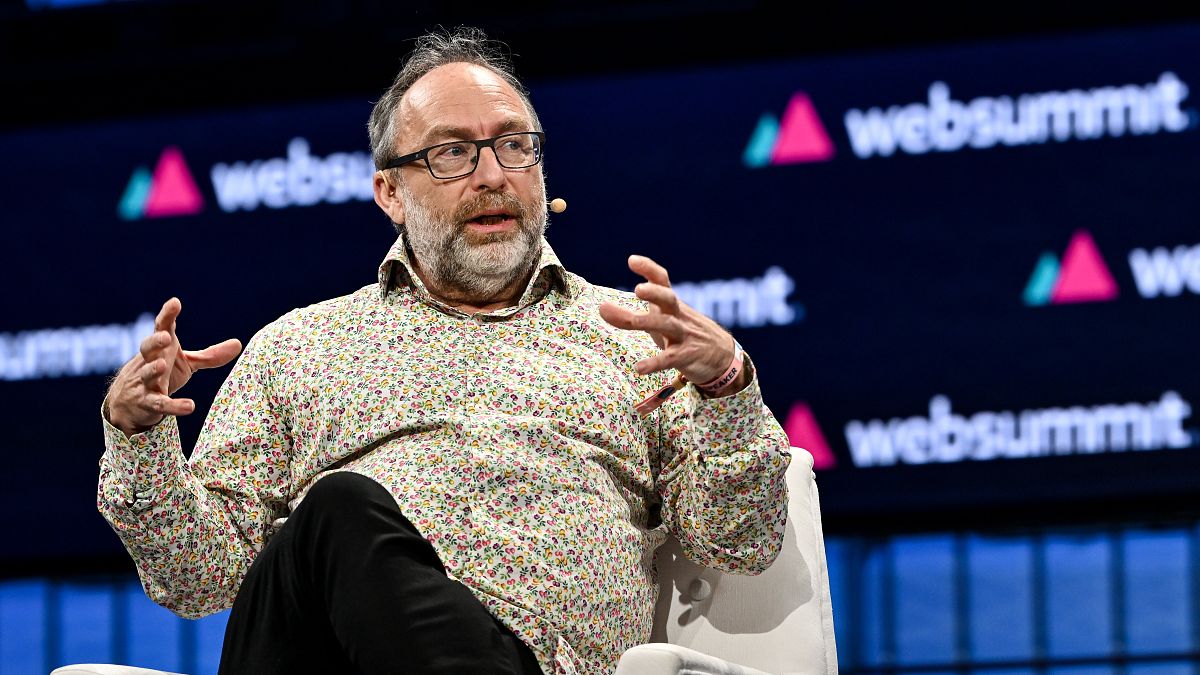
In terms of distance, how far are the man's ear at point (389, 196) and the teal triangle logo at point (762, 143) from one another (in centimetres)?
188

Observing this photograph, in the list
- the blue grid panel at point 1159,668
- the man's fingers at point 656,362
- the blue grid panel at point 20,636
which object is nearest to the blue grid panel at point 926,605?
the blue grid panel at point 1159,668

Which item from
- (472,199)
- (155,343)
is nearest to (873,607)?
(472,199)

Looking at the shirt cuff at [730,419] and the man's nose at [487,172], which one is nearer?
the shirt cuff at [730,419]

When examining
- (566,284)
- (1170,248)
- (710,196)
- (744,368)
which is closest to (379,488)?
(744,368)

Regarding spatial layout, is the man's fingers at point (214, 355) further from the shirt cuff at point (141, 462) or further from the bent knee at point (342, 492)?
the bent knee at point (342, 492)

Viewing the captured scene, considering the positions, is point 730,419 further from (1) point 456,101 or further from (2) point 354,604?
(1) point 456,101

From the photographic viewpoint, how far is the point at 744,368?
2.17 m

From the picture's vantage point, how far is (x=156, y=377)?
6.96 feet

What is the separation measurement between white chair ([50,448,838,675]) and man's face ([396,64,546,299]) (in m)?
0.51

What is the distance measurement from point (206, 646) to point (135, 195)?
315 inches

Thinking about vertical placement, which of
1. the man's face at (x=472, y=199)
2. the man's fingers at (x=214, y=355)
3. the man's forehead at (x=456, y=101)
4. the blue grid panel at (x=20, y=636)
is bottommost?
the blue grid panel at (x=20, y=636)

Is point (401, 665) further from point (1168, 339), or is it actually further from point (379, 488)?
point (1168, 339)

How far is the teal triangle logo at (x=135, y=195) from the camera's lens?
4.68 meters

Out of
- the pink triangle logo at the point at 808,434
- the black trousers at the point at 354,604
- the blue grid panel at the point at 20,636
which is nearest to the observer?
the black trousers at the point at 354,604
